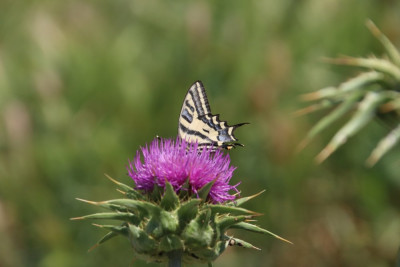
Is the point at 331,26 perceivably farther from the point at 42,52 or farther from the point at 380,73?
the point at 380,73

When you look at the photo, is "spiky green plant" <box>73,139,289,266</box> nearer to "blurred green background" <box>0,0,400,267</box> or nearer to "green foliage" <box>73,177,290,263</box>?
"green foliage" <box>73,177,290,263</box>

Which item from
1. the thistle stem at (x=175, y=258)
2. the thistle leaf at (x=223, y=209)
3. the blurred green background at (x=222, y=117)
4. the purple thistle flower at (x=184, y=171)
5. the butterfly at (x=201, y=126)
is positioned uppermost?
the blurred green background at (x=222, y=117)

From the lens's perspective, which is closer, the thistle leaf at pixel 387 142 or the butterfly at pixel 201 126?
the butterfly at pixel 201 126

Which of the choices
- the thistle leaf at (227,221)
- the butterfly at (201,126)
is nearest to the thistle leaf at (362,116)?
the butterfly at (201,126)

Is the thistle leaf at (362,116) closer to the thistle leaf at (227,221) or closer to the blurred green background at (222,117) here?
the thistle leaf at (227,221)

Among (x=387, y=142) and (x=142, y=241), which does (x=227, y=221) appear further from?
(x=387, y=142)

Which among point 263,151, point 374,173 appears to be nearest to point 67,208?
point 263,151

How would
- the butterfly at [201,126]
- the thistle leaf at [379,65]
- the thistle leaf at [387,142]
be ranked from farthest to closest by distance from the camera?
the thistle leaf at [379,65] → the thistle leaf at [387,142] → the butterfly at [201,126]

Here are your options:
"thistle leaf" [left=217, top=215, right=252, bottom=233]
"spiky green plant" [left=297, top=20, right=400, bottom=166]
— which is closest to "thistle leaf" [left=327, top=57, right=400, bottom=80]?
"spiky green plant" [left=297, top=20, right=400, bottom=166]
